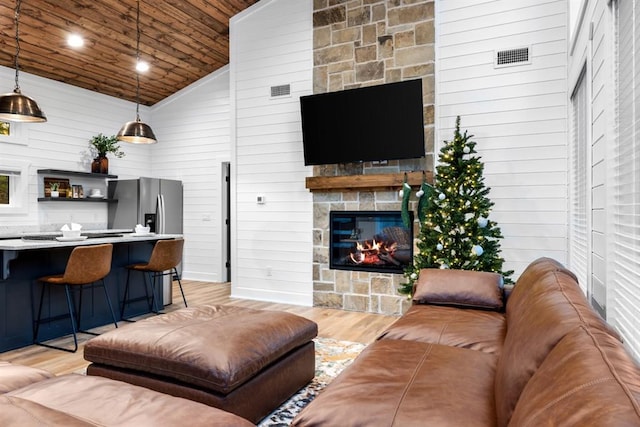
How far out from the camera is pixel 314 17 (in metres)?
5.16

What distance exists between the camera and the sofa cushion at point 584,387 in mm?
677

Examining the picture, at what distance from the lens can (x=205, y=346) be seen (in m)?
2.09

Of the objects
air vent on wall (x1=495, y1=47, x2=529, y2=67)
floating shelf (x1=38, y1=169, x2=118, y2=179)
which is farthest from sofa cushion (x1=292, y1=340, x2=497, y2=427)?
floating shelf (x1=38, y1=169, x2=118, y2=179)

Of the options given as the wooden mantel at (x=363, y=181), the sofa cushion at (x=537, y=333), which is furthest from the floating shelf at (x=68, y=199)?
the sofa cushion at (x=537, y=333)

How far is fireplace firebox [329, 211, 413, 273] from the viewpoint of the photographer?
4.75 meters

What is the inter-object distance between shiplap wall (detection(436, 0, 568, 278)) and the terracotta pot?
5.14 m

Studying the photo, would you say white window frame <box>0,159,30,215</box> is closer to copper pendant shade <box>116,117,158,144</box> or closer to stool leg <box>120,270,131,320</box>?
copper pendant shade <box>116,117,158,144</box>

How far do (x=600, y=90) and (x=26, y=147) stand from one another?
6.60 meters

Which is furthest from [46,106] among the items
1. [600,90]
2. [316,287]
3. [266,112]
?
[600,90]

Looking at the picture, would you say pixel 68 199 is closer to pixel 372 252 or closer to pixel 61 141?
pixel 61 141

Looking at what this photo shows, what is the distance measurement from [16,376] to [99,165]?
18.2 ft

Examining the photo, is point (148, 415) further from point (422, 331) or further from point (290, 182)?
point (290, 182)

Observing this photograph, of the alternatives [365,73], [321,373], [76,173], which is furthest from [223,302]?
[365,73]

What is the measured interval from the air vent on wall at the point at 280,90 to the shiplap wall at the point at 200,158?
1669 millimetres
